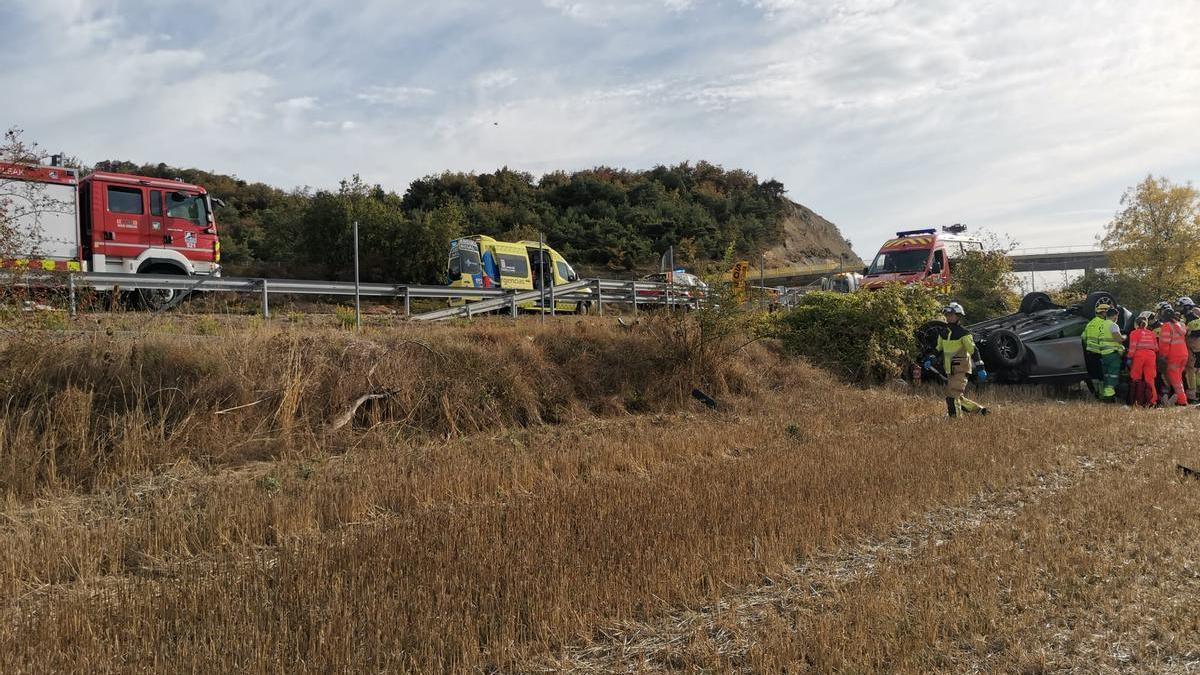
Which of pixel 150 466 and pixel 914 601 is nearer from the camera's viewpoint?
pixel 914 601

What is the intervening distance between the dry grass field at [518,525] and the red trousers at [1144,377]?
3.76 m

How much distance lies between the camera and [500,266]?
22.6 meters

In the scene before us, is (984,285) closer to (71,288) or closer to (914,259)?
(914,259)

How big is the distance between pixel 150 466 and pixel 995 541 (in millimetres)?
7591

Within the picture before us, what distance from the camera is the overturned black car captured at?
15648mm

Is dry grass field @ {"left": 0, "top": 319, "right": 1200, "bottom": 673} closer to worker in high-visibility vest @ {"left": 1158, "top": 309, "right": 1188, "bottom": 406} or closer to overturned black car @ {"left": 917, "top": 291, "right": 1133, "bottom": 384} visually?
overturned black car @ {"left": 917, "top": 291, "right": 1133, "bottom": 384}

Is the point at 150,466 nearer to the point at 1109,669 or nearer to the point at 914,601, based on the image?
the point at 914,601

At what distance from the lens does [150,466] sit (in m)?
7.83

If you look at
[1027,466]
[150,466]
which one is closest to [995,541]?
[1027,466]

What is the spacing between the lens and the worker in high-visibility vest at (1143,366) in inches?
583

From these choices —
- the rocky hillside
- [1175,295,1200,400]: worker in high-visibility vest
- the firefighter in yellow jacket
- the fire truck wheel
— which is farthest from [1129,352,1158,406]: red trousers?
the rocky hillside

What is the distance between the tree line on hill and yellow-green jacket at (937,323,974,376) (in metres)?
19.8

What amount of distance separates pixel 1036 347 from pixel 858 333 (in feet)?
11.2

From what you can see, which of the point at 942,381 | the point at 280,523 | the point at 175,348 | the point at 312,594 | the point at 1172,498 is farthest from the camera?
the point at 942,381
